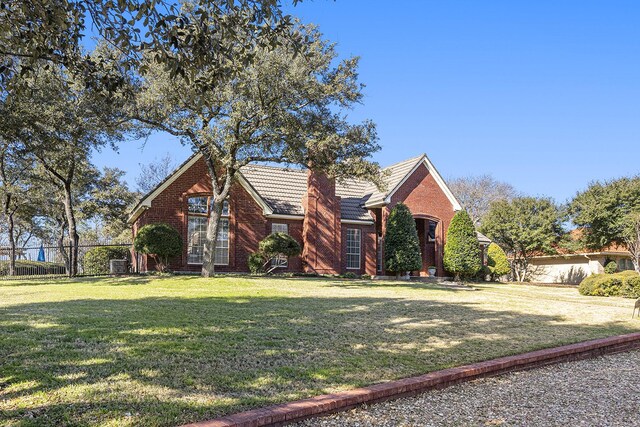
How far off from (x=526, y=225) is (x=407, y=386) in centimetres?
2970

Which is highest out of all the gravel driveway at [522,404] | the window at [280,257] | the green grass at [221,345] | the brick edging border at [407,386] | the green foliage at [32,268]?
the window at [280,257]

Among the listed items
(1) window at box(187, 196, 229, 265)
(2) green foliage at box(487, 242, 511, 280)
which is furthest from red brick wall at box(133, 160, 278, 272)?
(2) green foliage at box(487, 242, 511, 280)

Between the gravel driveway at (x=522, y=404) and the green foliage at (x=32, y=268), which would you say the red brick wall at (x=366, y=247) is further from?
the gravel driveway at (x=522, y=404)

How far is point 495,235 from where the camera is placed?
1297 inches

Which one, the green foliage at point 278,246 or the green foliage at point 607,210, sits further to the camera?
the green foliage at point 607,210

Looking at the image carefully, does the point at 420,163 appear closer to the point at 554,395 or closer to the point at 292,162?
the point at 292,162

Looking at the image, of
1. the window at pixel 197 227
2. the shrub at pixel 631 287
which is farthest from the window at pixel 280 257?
the shrub at pixel 631 287

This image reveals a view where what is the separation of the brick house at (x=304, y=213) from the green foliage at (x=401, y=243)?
3.91 feet

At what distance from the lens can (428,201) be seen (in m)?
27.5

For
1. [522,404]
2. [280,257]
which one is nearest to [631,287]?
[280,257]

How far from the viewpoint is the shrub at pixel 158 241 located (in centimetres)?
1986

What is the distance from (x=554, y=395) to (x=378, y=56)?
30.1 feet

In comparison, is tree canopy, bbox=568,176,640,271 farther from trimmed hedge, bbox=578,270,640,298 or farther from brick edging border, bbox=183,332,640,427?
brick edging border, bbox=183,332,640,427

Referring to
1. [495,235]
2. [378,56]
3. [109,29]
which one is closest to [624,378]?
[109,29]
